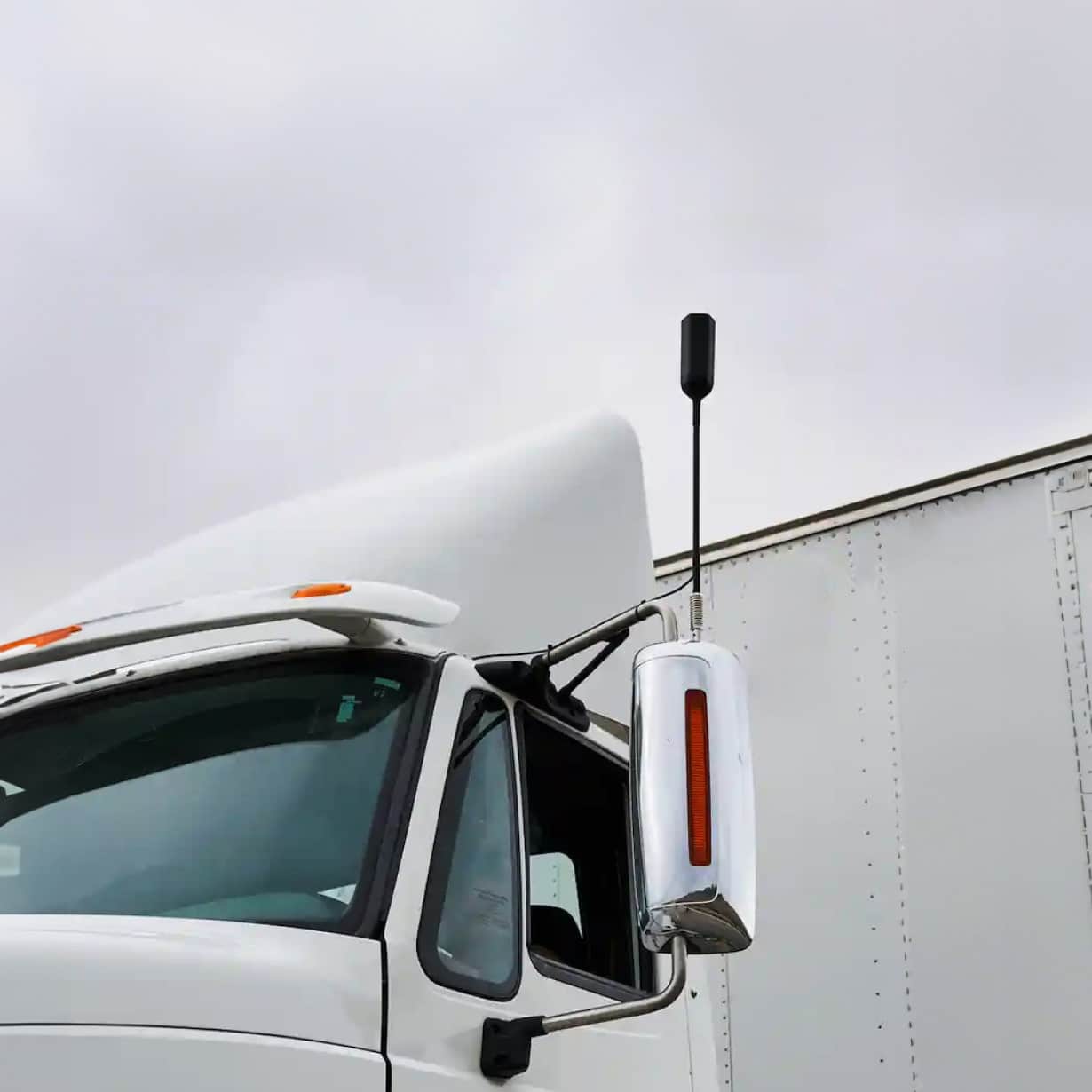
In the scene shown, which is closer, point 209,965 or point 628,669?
point 209,965

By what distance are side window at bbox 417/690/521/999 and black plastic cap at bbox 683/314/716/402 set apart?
2.23ft

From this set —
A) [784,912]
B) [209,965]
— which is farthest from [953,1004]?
[209,965]

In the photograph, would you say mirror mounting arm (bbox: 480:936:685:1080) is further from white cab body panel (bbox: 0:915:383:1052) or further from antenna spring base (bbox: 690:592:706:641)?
antenna spring base (bbox: 690:592:706:641)

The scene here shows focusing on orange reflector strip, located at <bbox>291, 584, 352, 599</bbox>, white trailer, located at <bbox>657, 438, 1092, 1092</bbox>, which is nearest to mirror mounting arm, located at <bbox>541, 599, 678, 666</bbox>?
orange reflector strip, located at <bbox>291, 584, 352, 599</bbox>

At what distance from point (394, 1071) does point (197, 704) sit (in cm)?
69

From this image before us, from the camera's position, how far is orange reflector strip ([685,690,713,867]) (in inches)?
73.6

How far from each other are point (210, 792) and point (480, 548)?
0.78 metres

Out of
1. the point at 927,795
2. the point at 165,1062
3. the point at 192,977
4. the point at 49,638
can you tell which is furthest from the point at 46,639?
the point at 927,795

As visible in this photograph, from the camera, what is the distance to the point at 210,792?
215 centimetres

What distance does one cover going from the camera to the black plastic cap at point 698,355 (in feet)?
8.26

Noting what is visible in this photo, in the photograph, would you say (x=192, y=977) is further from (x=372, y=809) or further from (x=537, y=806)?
(x=537, y=806)

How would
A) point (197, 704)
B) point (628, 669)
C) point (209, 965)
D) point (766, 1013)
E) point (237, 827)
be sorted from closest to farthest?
point (209, 965)
point (237, 827)
point (197, 704)
point (628, 669)
point (766, 1013)

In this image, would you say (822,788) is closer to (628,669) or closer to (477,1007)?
(628,669)

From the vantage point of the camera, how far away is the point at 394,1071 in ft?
6.40
